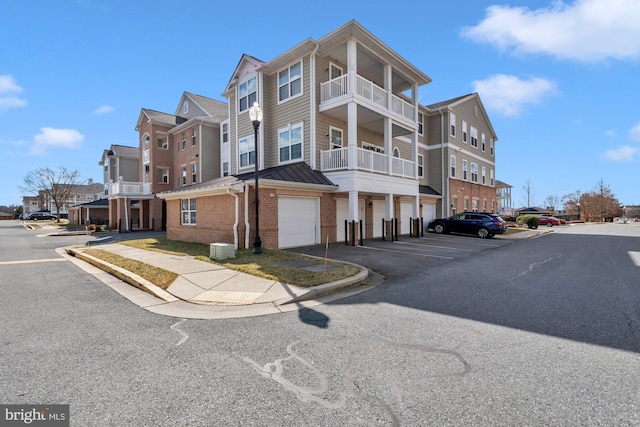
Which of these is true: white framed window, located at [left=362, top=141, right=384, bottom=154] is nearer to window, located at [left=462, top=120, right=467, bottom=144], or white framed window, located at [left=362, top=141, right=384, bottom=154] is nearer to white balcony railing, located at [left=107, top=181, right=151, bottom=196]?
window, located at [left=462, top=120, right=467, bottom=144]

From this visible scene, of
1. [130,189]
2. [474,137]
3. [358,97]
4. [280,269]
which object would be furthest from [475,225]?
[130,189]

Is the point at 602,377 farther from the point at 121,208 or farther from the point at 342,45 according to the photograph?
the point at 121,208

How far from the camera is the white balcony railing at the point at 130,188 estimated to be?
27.1 meters

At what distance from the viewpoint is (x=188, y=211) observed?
16.6 meters

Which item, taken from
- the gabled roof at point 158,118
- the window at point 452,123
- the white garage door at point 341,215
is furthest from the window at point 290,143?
the gabled roof at point 158,118

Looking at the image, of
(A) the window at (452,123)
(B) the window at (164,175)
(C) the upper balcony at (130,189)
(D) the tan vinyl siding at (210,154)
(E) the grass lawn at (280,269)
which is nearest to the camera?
(E) the grass lawn at (280,269)

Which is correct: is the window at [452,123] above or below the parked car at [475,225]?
above

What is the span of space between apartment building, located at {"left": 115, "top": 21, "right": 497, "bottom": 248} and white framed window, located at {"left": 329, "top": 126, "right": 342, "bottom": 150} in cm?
8

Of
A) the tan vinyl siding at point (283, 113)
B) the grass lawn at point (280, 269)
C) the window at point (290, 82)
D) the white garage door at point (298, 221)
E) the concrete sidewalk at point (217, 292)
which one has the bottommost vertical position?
the concrete sidewalk at point (217, 292)

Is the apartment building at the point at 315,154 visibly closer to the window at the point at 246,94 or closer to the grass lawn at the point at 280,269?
the window at the point at 246,94

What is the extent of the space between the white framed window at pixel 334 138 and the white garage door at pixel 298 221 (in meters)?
3.62

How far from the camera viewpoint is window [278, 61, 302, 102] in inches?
640

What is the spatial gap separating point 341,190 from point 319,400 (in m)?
12.2

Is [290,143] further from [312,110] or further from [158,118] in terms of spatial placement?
[158,118]
